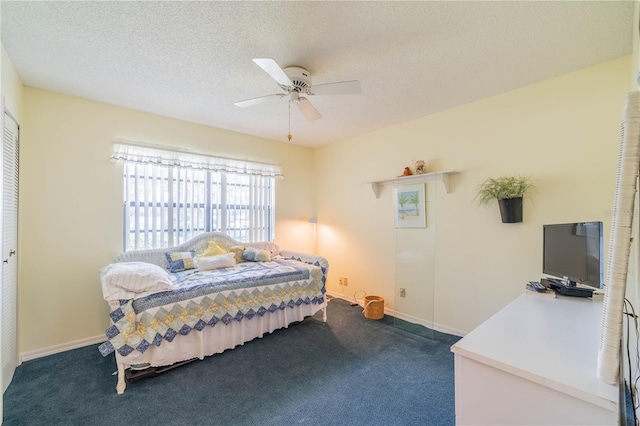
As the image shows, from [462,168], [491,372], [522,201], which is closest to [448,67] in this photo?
[462,168]

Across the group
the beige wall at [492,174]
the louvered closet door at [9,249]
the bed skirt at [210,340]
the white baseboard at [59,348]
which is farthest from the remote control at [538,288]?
the white baseboard at [59,348]

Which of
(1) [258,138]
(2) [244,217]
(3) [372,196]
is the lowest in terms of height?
(2) [244,217]

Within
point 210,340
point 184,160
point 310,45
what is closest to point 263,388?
point 210,340

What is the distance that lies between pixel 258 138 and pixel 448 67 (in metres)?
2.88

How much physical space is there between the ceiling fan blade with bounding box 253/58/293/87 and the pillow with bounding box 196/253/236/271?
222 centimetres

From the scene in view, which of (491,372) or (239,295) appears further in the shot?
(239,295)

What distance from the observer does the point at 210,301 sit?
101 inches

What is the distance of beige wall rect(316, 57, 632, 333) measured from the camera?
220 cm

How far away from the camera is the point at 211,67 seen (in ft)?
7.38

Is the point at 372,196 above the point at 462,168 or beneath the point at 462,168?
beneath

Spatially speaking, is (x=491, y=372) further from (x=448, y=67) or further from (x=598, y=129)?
(x=598, y=129)

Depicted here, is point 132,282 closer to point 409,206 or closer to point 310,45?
point 310,45

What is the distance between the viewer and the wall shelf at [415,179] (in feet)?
10.0

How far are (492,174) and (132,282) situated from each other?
355 centimetres
